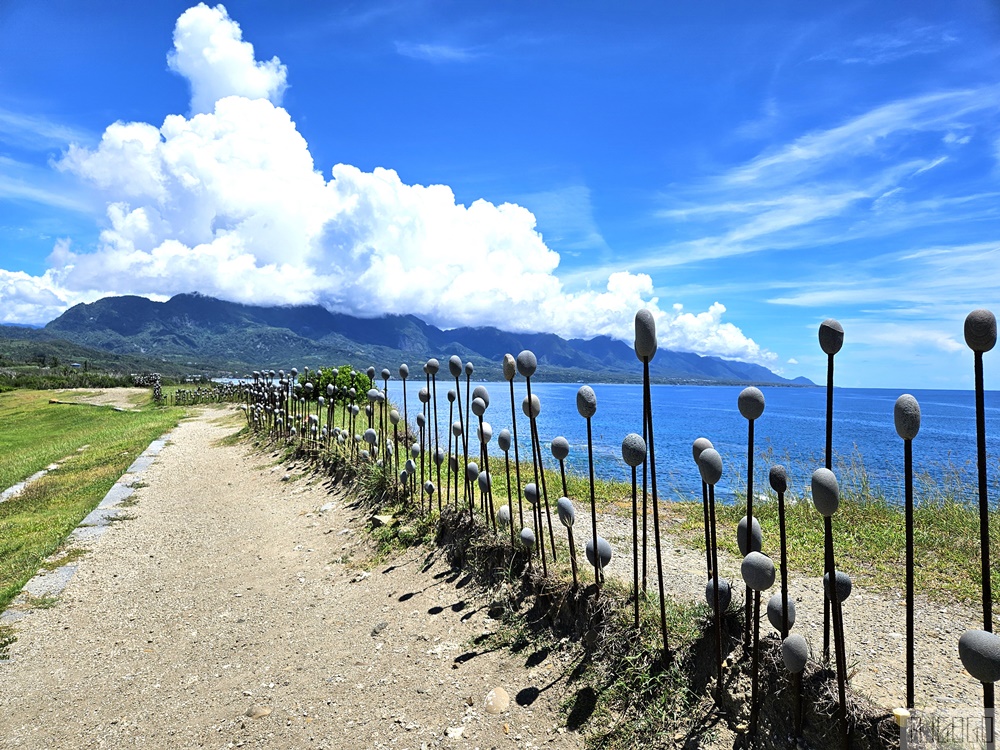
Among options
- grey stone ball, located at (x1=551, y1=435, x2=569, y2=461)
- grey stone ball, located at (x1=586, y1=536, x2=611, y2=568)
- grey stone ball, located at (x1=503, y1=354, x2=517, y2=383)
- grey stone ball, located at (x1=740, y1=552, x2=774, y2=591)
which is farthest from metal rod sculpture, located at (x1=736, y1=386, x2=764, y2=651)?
grey stone ball, located at (x1=503, y1=354, x2=517, y2=383)

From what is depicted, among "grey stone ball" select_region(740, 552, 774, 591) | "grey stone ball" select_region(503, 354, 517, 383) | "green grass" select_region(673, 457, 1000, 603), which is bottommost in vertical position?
"green grass" select_region(673, 457, 1000, 603)

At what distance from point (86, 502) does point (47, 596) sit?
15.4ft

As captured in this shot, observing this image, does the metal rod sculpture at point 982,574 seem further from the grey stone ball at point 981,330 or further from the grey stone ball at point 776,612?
the grey stone ball at point 776,612

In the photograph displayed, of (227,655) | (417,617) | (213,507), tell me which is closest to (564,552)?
(417,617)

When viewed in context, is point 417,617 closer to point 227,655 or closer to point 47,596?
point 227,655

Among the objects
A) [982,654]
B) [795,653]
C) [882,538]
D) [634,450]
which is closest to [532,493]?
[634,450]

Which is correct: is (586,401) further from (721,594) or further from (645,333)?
(721,594)

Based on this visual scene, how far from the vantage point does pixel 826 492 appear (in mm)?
2064

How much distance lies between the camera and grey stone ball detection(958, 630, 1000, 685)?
66.3 inches

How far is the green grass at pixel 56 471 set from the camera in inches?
267

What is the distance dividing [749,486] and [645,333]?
89cm

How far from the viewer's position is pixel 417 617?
14.4 feet

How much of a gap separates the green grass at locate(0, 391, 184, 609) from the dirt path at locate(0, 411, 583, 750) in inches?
28.5

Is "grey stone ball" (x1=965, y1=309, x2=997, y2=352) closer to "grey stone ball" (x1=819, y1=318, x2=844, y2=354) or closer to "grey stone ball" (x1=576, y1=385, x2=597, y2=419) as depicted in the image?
"grey stone ball" (x1=819, y1=318, x2=844, y2=354)
